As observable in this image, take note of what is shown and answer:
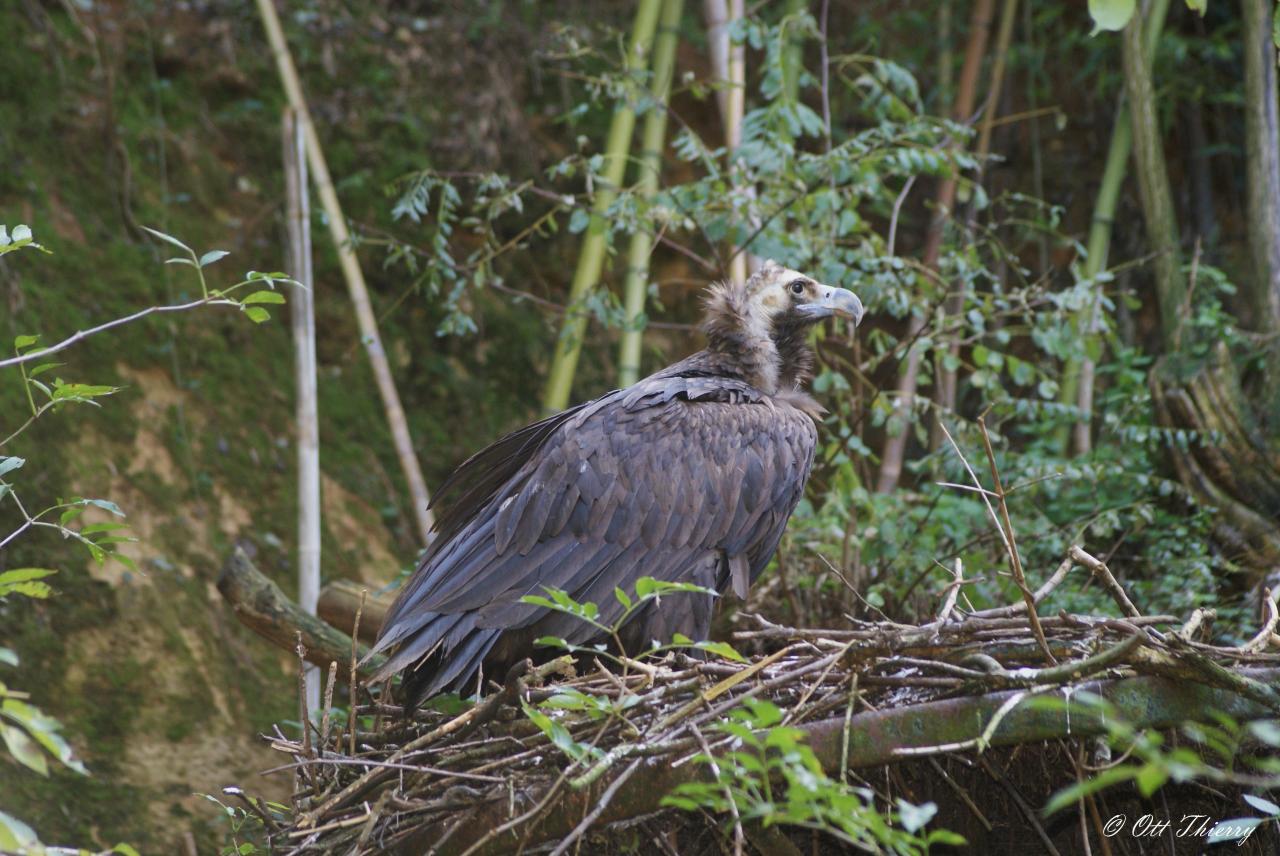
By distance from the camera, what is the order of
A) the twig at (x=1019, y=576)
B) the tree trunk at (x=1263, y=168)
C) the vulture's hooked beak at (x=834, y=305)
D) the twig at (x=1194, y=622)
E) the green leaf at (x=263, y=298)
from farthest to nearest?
the tree trunk at (x=1263, y=168)
the vulture's hooked beak at (x=834, y=305)
the green leaf at (x=263, y=298)
the twig at (x=1194, y=622)
the twig at (x=1019, y=576)

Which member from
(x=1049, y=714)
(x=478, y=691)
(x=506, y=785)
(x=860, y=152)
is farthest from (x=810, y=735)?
(x=860, y=152)

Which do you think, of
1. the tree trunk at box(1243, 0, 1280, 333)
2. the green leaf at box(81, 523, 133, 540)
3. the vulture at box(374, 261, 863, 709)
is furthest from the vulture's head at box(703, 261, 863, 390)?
the tree trunk at box(1243, 0, 1280, 333)

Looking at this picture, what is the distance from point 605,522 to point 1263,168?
4.67 meters

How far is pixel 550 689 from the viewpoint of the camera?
351 centimetres

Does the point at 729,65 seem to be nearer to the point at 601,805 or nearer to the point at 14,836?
the point at 601,805

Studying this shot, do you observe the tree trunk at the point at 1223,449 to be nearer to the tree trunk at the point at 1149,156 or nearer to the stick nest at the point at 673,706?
the tree trunk at the point at 1149,156

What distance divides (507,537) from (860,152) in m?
2.61

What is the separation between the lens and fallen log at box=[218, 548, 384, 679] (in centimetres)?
489

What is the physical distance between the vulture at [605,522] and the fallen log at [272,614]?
0.40 meters

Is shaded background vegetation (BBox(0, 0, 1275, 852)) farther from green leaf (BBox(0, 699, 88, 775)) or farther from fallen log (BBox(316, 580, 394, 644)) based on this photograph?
green leaf (BBox(0, 699, 88, 775))

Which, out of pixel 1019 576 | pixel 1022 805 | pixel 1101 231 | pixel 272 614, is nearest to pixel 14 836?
pixel 1019 576

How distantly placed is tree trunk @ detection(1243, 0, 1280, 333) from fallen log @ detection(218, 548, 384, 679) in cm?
515

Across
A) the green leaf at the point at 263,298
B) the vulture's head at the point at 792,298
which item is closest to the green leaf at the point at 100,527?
the green leaf at the point at 263,298

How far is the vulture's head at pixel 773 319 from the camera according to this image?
5363 mm
